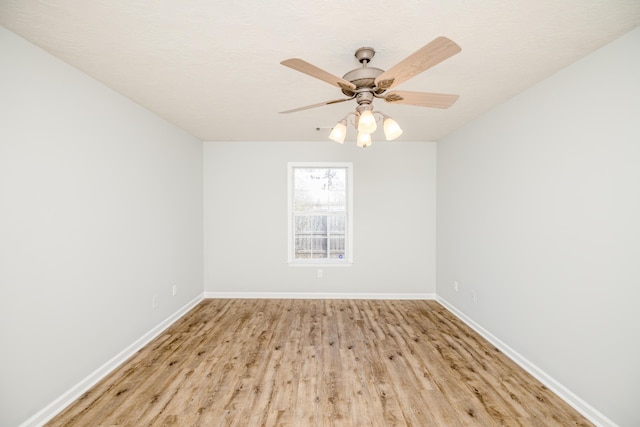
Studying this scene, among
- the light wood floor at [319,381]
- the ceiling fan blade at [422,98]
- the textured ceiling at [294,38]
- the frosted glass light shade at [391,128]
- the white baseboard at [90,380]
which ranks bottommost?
the light wood floor at [319,381]

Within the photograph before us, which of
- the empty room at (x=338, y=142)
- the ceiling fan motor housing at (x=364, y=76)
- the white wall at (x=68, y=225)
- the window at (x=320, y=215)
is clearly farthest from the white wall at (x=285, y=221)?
the ceiling fan motor housing at (x=364, y=76)

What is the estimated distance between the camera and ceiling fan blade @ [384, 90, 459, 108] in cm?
178

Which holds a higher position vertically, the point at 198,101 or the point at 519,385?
the point at 198,101

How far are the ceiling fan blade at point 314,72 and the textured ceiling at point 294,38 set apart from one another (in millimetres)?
305

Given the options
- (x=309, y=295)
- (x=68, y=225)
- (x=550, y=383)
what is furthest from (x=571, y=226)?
(x=68, y=225)

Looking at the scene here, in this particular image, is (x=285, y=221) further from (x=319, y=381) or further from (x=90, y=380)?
(x=90, y=380)

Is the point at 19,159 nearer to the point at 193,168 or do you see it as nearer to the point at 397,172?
the point at 193,168

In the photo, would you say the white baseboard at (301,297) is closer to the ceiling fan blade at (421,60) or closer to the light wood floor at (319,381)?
the light wood floor at (319,381)

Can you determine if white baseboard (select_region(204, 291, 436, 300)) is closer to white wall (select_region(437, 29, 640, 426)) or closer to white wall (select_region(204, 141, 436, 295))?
white wall (select_region(204, 141, 436, 295))

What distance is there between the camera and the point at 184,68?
213 centimetres

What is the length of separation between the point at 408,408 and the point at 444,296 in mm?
2534

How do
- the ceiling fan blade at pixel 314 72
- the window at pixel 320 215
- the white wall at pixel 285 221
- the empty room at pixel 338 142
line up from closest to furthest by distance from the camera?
the ceiling fan blade at pixel 314 72 < the empty room at pixel 338 142 < the white wall at pixel 285 221 < the window at pixel 320 215

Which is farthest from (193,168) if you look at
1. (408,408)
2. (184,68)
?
(408,408)

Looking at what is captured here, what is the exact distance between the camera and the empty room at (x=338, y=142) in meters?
1.68
